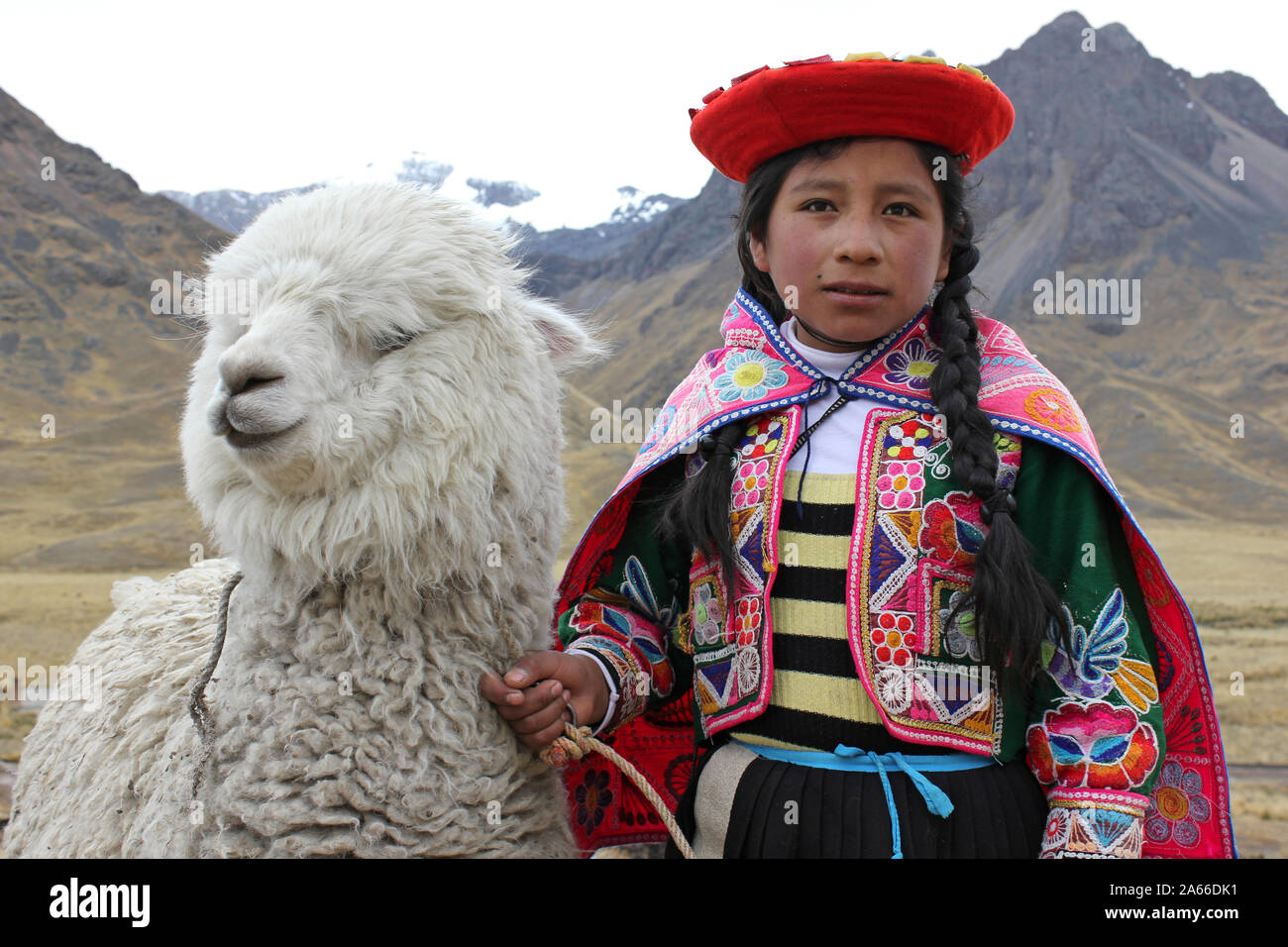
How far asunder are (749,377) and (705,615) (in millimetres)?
442

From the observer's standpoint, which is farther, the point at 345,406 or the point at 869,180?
the point at 869,180

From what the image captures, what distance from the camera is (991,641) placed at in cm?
142

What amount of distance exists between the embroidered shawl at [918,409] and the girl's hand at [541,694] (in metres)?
0.26

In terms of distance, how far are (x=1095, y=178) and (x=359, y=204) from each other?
72.0m

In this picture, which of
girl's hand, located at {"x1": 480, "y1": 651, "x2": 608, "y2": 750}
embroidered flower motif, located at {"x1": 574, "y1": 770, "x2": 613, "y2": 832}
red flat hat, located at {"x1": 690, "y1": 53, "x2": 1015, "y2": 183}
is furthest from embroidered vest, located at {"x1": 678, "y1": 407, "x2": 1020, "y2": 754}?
red flat hat, located at {"x1": 690, "y1": 53, "x2": 1015, "y2": 183}

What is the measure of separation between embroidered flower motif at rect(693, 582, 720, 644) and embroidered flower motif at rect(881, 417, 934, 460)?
38 centimetres

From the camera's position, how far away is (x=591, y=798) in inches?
73.5

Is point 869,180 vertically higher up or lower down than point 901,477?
higher up

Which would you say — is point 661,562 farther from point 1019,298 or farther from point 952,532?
point 1019,298

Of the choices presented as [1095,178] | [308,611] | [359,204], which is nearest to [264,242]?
[359,204]

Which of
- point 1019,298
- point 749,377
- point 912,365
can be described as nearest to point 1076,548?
point 912,365

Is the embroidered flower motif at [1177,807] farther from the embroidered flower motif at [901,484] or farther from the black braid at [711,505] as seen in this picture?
the black braid at [711,505]
